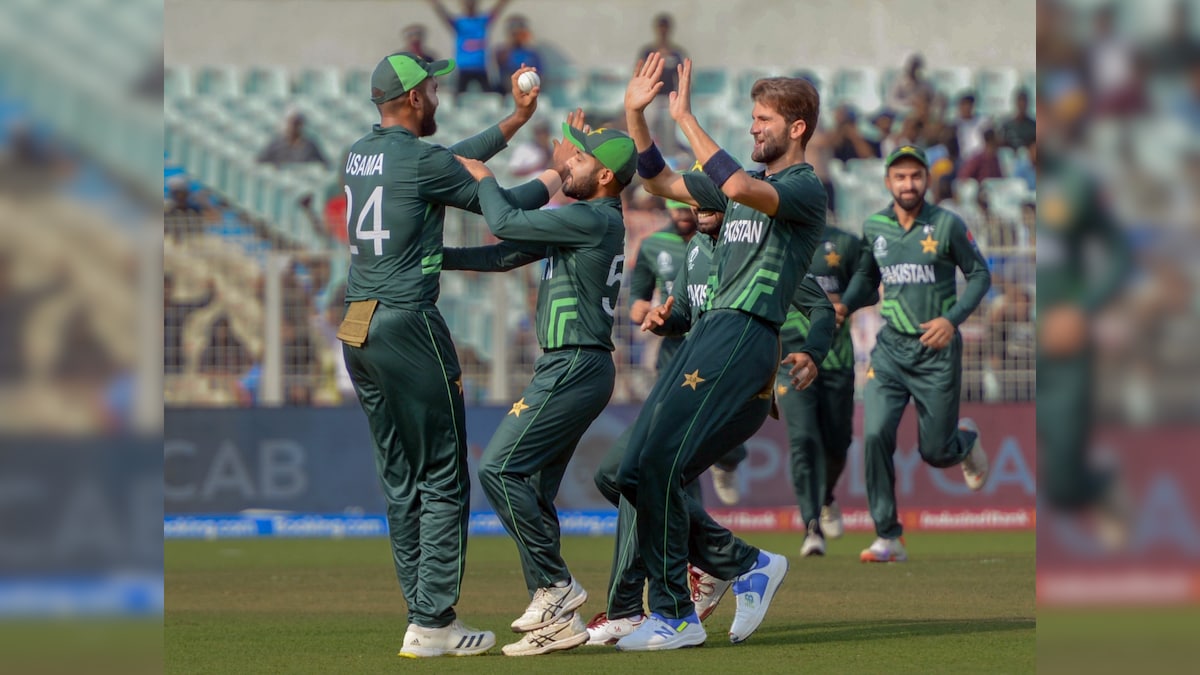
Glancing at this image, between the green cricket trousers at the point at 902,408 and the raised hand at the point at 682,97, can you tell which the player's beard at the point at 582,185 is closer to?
the raised hand at the point at 682,97

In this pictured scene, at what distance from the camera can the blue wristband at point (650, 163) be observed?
6863 mm

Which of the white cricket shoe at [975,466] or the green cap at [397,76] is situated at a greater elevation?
the green cap at [397,76]

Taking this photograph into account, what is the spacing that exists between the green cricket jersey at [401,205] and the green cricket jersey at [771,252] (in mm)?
865

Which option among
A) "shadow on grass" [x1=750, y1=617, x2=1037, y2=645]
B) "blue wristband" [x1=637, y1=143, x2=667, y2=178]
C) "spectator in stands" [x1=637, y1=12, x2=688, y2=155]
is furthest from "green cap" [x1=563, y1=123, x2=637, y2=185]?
"spectator in stands" [x1=637, y1=12, x2=688, y2=155]

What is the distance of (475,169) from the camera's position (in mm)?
6898

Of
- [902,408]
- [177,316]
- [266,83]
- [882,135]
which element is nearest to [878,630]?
[902,408]

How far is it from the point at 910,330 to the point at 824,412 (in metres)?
1.17

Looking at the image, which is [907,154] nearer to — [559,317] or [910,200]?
[910,200]

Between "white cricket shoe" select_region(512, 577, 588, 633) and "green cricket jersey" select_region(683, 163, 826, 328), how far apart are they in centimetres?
140

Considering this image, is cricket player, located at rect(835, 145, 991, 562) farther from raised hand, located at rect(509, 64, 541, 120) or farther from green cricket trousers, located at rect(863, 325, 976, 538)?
raised hand, located at rect(509, 64, 541, 120)

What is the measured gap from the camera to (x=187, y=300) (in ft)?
55.5

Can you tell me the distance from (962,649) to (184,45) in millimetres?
20557

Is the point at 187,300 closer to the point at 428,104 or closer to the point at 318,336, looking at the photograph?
the point at 318,336

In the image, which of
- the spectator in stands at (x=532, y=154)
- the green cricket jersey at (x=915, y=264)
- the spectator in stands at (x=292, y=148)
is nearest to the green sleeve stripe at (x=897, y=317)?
the green cricket jersey at (x=915, y=264)
